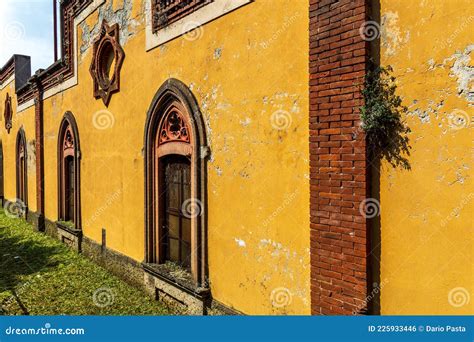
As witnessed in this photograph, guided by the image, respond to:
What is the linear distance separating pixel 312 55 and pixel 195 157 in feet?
8.04

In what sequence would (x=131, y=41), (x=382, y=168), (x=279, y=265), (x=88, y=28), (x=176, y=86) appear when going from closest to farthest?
(x=382, y=168) < (x=279, y=265) < (x=176, y=86) < (x=131, y=41) < (x=88, y=28)

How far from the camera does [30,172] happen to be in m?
15.1

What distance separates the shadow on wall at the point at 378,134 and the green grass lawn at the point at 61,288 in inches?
154

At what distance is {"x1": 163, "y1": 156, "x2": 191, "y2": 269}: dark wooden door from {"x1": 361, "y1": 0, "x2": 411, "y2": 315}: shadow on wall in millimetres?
3262

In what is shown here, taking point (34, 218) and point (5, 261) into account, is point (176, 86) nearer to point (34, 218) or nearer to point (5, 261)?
point (5, 261)

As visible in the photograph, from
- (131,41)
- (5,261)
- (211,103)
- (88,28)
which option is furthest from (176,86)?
(5,261)

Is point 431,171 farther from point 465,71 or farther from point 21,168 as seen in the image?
point 21,168

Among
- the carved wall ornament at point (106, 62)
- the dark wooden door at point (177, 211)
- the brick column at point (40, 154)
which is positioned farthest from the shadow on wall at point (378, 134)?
the brick column at point (40, 154)

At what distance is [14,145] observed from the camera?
17.5 metres

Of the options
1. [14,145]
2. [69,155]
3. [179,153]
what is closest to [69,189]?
[69,155]

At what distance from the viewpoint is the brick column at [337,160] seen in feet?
11.7

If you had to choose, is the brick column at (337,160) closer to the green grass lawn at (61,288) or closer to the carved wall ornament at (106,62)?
the green grass lawn at (61,288)

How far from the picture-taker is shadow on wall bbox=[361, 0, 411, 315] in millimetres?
3428

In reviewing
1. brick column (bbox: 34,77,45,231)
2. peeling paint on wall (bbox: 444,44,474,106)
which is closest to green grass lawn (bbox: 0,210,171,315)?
brick column (bbox: 34,77,45,231)
